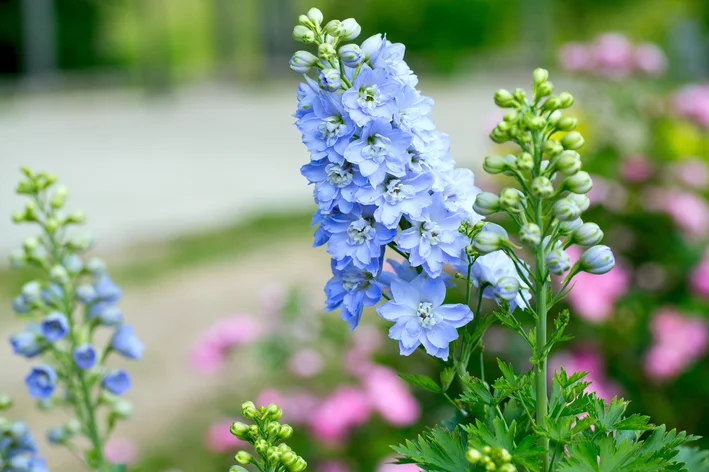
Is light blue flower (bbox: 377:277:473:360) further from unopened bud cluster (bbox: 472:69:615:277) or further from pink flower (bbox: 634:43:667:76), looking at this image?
pink flower (bbox: 634:43:667:76)

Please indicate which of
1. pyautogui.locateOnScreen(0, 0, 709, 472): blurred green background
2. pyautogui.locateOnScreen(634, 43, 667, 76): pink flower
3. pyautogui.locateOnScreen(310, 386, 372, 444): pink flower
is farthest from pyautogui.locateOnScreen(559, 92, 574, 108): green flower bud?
pyautogui.locateOnScreen(634, 43, 667, 76): pink flower

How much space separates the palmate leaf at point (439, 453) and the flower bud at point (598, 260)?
24 centimetres

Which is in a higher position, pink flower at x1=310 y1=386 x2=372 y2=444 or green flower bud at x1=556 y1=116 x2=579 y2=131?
green flower bud at x1=556 y1=116 x2=579 y2=131

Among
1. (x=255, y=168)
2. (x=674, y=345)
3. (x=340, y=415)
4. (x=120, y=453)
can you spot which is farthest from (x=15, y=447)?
(x=255, y=168)

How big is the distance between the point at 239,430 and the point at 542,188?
42 centimetres

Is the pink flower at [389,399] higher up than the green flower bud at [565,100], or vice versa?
the green flower bud at [565,100]

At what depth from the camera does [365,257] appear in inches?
40.1

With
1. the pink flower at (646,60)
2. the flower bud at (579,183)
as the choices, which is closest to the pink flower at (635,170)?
the pink flower at (646,60)

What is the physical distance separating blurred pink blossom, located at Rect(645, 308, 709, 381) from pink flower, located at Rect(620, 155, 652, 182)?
0.75 m

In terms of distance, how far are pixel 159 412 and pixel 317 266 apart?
265cm

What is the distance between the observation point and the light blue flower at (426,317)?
1.03 metres

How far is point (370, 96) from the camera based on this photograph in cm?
103

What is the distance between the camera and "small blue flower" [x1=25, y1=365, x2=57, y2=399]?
1.50 metres

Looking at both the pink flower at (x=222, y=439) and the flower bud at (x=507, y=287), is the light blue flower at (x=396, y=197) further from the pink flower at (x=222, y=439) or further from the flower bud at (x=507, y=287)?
the pink flower at (x=222, y=439)
